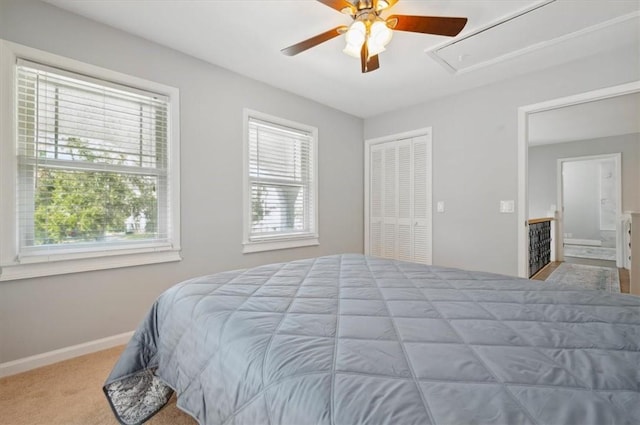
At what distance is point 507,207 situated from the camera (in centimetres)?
307

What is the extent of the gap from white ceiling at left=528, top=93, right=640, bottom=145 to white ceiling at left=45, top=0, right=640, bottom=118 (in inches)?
53.3

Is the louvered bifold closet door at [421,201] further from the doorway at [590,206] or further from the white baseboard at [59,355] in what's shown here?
the doorway at [590,206]

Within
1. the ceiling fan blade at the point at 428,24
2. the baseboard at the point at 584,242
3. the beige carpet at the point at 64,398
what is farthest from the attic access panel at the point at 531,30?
the baseboard at the point at 584,242

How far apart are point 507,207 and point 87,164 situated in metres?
3.91

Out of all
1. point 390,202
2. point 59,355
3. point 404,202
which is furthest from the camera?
point 390,202

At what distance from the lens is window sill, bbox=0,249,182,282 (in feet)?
6.12

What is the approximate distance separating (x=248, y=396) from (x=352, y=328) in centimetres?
39

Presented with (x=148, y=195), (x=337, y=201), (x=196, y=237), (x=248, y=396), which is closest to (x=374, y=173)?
(x=337, y=201)

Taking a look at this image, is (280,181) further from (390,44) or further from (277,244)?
(390,44)

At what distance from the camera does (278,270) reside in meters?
1.86

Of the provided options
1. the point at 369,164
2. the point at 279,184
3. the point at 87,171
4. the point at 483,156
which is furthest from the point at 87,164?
the point at 483,156

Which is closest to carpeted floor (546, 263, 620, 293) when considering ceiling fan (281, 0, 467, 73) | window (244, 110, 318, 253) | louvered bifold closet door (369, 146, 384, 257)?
louvered bifold closet door (369, 146, 384, 257)

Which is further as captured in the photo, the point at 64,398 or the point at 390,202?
the point at 390,202

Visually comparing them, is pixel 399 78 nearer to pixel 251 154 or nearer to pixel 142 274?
pixel 251 154
